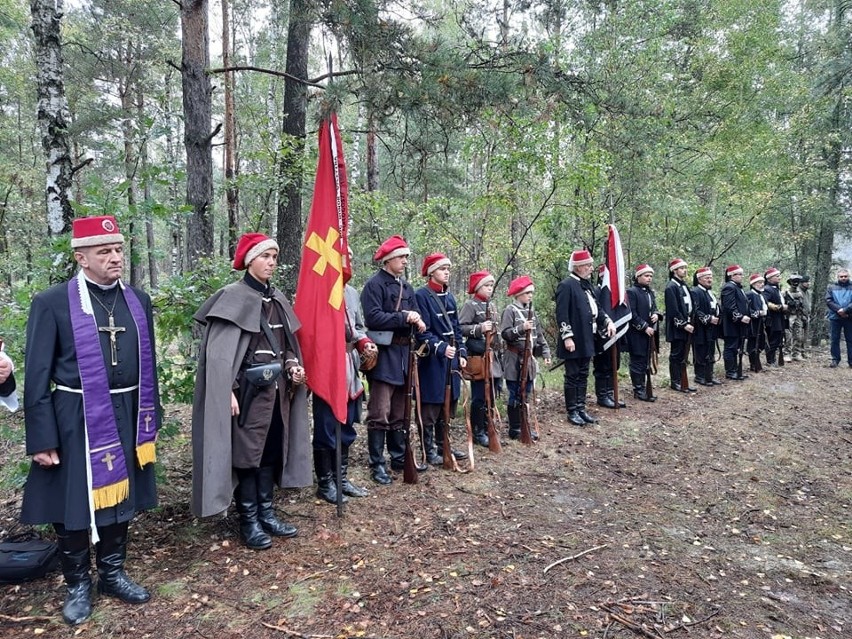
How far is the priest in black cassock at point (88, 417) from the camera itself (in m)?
2.79

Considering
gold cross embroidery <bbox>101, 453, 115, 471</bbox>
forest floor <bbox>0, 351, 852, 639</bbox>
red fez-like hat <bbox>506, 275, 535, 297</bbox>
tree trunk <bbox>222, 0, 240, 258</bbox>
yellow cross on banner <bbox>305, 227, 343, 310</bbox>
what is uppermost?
tree trunk <bbox>222, 0, 240, 258</bbox>

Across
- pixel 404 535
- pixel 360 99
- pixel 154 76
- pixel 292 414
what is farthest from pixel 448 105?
pixel 154 76

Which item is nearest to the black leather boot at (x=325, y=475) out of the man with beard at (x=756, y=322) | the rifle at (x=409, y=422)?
the rifle at (x=409, y=422)

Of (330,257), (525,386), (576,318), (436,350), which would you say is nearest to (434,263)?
(436,350)

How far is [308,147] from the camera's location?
26.1ft

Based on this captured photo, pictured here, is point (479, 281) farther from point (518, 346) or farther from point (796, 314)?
point (796, 314)

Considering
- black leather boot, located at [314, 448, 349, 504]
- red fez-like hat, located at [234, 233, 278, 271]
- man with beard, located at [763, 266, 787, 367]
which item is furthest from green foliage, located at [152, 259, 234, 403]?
man with beard, located at [763, 266, 787, 367]

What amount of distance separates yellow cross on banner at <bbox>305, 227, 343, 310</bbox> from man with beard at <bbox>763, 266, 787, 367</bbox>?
36.8 feet

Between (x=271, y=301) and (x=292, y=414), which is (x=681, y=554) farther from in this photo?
(x=271, y=301)

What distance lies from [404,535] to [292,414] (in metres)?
1.26

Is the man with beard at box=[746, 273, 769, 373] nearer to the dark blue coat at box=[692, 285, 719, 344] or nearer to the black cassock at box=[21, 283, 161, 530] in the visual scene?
the dark blue coat at box=[692, 285, 719, 344]

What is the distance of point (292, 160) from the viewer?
775 cm

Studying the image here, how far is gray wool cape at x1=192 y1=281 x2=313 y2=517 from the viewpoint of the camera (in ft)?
11.0

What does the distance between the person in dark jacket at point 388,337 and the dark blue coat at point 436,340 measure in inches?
10.5
